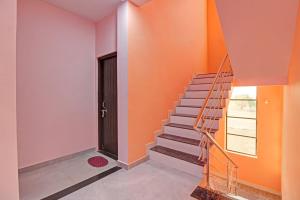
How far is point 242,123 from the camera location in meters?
4.57

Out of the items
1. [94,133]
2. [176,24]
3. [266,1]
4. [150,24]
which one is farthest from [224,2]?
[94,133]

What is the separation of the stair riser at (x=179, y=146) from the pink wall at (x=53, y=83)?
149cm

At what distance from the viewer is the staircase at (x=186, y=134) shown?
246cm

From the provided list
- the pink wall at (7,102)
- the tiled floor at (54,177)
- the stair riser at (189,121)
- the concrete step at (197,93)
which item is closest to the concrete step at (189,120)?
the stair riser at (189,121)

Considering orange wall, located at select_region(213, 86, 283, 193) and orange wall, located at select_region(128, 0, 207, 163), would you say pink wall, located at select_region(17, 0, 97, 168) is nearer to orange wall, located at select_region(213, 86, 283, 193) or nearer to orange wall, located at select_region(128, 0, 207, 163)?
orange wall, located at select_region(128, 0, 207, 163)

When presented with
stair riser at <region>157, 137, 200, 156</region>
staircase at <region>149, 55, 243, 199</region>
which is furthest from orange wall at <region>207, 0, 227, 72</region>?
stair riser at <region>157, 137, 200, 156</region>

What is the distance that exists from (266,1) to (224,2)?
0.35 m

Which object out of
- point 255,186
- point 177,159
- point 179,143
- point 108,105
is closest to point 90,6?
point 108,105

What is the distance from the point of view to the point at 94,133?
11.0 ft

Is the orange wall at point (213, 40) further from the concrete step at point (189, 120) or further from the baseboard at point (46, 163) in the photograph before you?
the baseboard at point (46, 163)

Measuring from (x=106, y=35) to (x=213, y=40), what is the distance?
4.19m

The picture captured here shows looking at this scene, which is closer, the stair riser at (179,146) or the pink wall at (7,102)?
the pink wall at (7,102)

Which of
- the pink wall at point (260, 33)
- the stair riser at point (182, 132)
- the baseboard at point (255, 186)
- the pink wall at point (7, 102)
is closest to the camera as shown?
the pink wall at point (7, 102)

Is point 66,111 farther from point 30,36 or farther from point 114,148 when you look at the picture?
point 30,36
